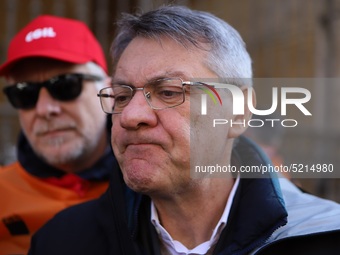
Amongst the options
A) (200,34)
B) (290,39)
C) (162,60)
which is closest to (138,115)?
(162,60)

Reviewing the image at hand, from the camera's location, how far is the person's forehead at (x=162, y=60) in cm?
214


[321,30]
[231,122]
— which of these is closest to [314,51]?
[321,30]

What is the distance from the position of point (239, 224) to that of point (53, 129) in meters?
1.28

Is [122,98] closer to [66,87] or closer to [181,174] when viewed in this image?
[181,174]

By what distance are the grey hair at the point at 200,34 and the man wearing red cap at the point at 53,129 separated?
2.39ft

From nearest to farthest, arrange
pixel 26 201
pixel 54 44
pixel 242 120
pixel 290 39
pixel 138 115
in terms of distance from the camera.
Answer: pixel 138 115 < pixel 242 120 < pixel 26 201 < pixel 54 44 < pixel 290 39

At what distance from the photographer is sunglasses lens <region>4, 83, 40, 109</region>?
298cm

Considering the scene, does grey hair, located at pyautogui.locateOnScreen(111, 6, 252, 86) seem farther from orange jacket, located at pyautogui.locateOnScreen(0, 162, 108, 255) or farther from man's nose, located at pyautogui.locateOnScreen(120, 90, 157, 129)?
orange jacket, located at pyautogui.locateOnScreen(0, 162, 108, 255)

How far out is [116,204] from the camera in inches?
90.9

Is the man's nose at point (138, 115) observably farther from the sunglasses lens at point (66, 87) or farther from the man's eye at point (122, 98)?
the sunglasses lens at point (66, 87)

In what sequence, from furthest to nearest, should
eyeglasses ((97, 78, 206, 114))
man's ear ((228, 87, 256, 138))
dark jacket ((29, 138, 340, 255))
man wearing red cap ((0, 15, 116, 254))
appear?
man wearing red cap ((0, 15, 116, 254)) → man's ear ((228, 87, 256, 138)) → eyeglasses ((97, 78, 206, 114)) → dark jacket ((29, 138, 340, 255))

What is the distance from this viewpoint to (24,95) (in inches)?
118


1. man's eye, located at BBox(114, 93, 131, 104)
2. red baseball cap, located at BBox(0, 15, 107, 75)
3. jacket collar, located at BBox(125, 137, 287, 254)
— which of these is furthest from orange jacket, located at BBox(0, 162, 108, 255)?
man's eye, located at BBox(114, 93, 131, 104)

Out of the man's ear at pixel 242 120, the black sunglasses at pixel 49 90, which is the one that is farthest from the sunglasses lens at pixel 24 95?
the man's ear at pixel 242 120
